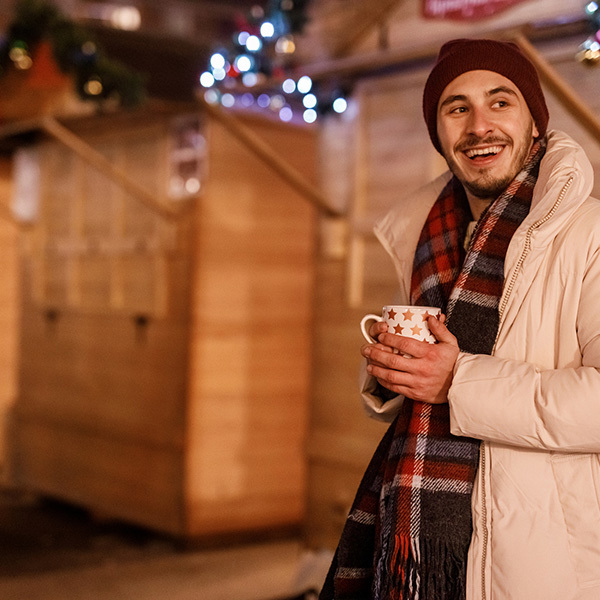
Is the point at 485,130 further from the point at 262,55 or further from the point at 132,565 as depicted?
the point at 132,565

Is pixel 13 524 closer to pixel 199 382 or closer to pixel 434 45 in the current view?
pixel 199 382

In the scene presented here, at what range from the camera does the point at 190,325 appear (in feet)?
15.0

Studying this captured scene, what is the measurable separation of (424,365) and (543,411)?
0.70 ft

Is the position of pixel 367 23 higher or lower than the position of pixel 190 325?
higher

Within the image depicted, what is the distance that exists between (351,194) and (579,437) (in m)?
2.79

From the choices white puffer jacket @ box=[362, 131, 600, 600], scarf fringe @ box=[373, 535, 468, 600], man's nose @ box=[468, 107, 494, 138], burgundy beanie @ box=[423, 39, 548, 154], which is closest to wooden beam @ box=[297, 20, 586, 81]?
burgundy beanie @ box=[423, 39, 548, 154]

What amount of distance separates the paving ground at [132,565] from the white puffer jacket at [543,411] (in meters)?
1.96

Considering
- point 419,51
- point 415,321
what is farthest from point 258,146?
point 415,321

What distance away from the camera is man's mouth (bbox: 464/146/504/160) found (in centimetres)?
161

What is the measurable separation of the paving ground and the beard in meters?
2.03

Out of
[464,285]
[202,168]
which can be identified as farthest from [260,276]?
[464,285]

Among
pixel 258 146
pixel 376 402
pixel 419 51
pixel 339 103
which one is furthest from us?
pixel 339 103

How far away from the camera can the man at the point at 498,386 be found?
137 cm

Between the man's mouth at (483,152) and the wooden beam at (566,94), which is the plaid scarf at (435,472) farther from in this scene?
the wooden beam at (566,94)
